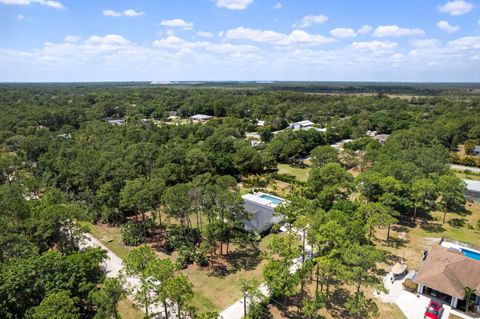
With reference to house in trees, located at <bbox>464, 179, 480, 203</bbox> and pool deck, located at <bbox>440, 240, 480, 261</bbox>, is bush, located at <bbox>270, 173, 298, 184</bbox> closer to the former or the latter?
pool deck, located at <bbox>440, 240, 480, 261</bbox>

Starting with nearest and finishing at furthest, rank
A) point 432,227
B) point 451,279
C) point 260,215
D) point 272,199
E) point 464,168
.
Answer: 1. point 451,279
2. point 260,215
3. point 432,227
4. point 272,199
5. point 464,168

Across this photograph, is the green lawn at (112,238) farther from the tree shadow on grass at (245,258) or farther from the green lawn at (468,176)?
the green lawn at (468,176)

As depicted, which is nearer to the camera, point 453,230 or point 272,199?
point 453,230

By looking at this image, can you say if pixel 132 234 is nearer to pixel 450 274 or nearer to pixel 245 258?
pixel 245 258

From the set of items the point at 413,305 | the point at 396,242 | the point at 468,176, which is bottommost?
the point at 413,305

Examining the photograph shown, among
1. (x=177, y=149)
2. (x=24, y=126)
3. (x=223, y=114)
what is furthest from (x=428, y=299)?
(x=223, y=114)

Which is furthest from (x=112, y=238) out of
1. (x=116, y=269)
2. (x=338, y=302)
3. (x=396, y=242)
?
(x=396, y=242)

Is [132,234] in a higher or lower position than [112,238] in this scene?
higher
